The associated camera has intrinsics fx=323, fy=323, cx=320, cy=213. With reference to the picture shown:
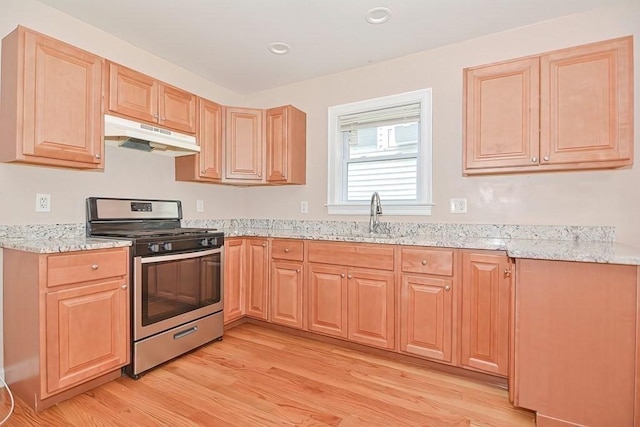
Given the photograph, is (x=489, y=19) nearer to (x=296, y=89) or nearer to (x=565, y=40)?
(x=565, y=40)

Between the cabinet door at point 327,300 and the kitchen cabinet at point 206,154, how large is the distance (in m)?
1.38

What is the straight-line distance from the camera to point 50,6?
227 centimetres

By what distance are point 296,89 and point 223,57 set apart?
0.86 meters

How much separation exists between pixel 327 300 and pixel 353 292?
0.85 ft

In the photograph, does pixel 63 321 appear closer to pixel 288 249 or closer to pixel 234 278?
pixel 234 278

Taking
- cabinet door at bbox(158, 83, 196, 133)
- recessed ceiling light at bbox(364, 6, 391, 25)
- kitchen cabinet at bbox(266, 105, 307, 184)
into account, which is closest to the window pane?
kitchen cabinet at bbox(266, 105, 307, 184)

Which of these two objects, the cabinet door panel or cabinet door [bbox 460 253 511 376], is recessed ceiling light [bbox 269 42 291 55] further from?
cabinet door [bbox 460 253 511 376]

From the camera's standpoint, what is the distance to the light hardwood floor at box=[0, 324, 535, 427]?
5.80 feet

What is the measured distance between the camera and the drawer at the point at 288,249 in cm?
286

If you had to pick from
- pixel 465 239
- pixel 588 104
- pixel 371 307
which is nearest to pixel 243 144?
pixel 371 307

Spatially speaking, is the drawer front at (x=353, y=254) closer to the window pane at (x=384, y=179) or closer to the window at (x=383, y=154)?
the window at (x=383, y=154)

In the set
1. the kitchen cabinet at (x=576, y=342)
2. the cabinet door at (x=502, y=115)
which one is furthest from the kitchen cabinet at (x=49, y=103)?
the kitchen cabinet at (x=576, y=342)

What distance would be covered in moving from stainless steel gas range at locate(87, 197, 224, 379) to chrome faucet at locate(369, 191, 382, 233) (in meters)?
1.35

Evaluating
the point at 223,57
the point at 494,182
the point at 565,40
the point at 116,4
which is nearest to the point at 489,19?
the point at 565,40
